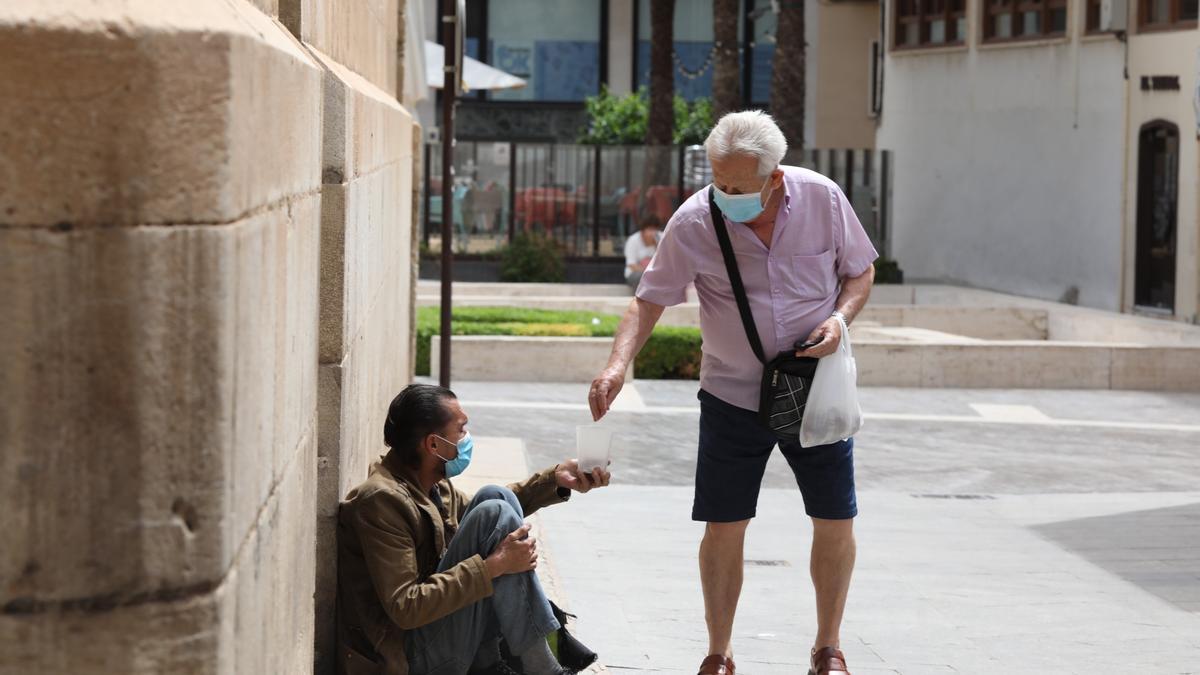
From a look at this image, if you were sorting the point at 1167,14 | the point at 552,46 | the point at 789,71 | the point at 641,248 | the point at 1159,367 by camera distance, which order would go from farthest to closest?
1. the point at 552,46
2. the point at 789,71
3. the point at 1167,14
4. the point at 641,248
5. the point at 1159,367

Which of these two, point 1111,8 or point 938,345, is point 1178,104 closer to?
point 1111,8

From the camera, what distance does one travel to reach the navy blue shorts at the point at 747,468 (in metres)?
5.10

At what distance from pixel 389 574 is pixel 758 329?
1.29 meters

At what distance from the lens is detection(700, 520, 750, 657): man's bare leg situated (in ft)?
17.0

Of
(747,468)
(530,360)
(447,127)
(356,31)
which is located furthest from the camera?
(530,360)

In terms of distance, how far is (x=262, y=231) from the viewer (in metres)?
2.53

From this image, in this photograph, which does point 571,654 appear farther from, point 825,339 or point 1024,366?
point 1024,366

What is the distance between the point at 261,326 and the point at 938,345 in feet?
41.3

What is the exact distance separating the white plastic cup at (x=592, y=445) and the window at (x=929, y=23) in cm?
2303

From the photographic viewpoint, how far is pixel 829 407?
16.1 feet

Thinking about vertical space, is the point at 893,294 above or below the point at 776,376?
below

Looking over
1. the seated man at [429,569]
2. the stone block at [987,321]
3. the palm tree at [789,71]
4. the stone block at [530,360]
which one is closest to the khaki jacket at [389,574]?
the seated man at [429,569]

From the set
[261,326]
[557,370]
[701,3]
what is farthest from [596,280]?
[261,326]

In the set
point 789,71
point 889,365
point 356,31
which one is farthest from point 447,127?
point 789,71
